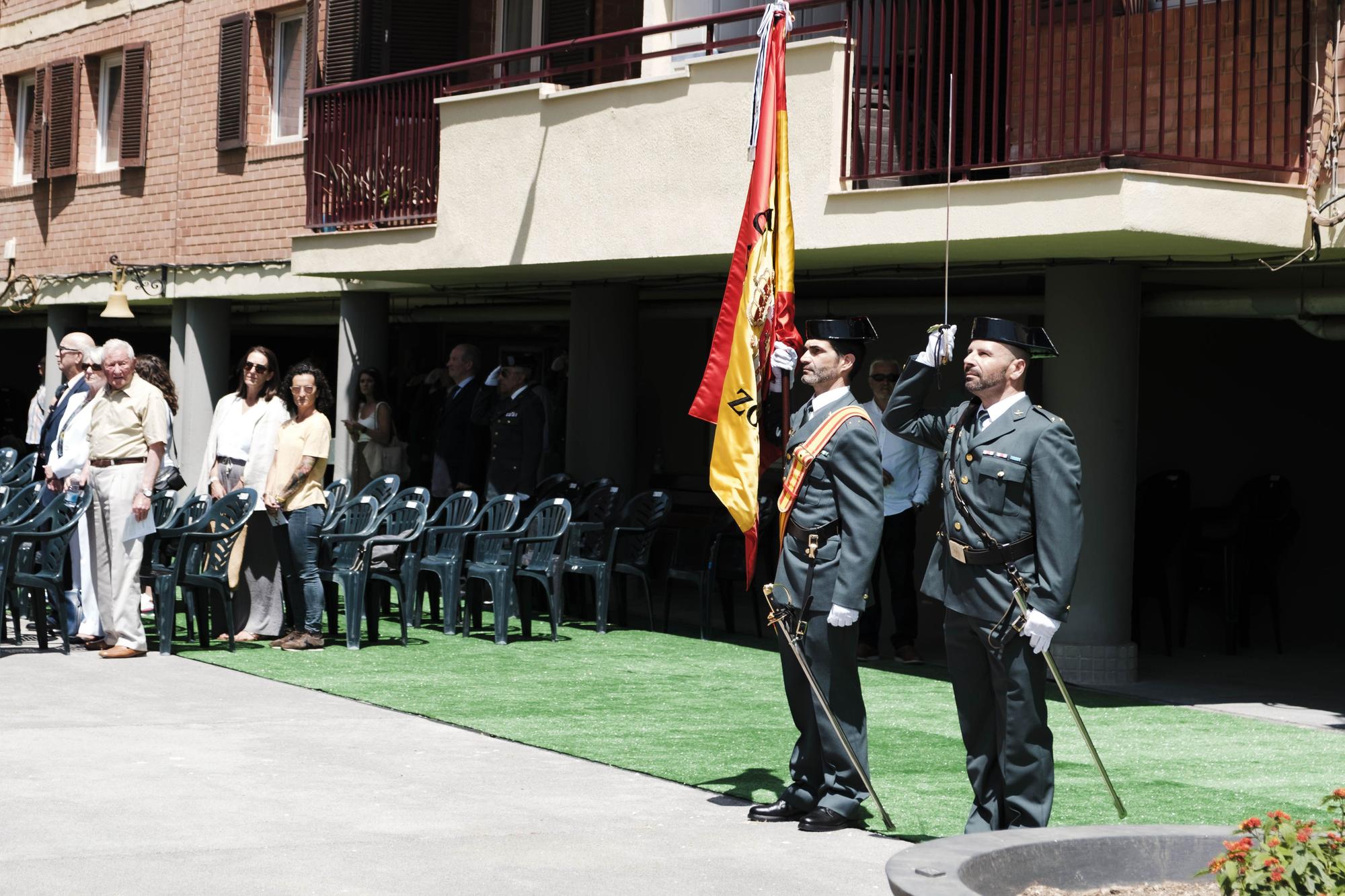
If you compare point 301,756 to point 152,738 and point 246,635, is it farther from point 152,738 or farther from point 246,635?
point 246,635

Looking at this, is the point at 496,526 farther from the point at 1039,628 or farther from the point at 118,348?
the point at 1039,628

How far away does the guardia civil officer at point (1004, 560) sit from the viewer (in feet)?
20.5

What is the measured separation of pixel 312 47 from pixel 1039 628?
13.9 meters

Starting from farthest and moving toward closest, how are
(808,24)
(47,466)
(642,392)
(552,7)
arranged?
(642,392), (552,7), (808,24), (47,466)

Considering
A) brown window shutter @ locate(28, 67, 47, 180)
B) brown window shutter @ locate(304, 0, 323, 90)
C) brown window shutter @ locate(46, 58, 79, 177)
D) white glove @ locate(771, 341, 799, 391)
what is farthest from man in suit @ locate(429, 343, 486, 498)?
brown window shutter @ locate(28, 67, 47, 180)

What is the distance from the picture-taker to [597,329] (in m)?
16.5

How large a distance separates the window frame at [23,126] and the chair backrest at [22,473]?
8948mm

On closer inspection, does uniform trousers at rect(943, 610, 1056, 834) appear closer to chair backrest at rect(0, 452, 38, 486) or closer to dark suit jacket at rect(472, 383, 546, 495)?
dark suit jacket at rect(472, 383, 546, 495)

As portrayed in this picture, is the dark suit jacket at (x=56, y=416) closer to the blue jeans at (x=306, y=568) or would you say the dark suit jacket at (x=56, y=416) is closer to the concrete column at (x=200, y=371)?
the blue jeans at (x=306, y=568)

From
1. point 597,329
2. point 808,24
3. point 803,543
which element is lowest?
point 803,543

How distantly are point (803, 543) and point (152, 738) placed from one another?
3475mm

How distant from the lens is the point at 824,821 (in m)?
7.08

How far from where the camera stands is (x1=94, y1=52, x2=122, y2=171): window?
74.5 feet

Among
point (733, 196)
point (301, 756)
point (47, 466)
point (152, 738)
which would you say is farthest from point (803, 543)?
point (47, 466)
